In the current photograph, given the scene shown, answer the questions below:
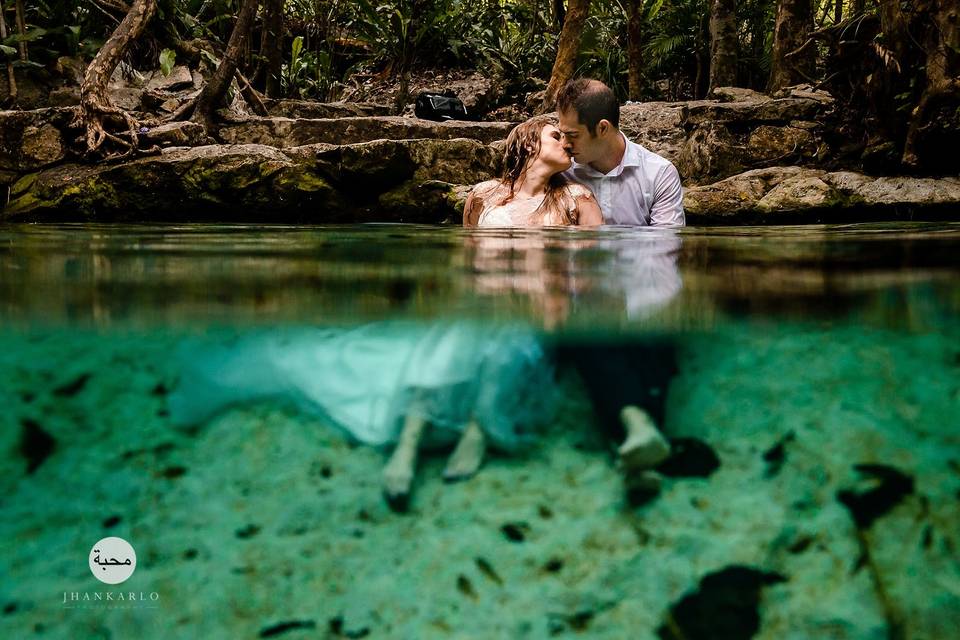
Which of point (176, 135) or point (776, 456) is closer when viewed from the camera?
point (776, 456)

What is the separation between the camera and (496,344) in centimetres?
145

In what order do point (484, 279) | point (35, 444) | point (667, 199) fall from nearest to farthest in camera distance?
point (35, 444)
point (484, 279)
point (667, 199)

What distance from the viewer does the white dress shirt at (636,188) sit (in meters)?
5.87

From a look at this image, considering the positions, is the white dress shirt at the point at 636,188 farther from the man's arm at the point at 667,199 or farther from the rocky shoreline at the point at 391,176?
the rocky shoreline at the point at 391,176

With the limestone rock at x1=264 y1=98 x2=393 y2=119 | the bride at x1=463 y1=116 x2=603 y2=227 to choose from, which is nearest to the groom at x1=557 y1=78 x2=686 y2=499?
the bride at x1=463 y1=116 x2=603 y2=227

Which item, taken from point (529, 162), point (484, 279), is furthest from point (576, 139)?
point (484, 279)

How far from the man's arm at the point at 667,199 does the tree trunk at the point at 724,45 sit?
6.96m

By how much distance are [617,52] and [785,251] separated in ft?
43.3

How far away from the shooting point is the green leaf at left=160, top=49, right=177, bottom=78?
483 inches

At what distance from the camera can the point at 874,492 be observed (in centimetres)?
122

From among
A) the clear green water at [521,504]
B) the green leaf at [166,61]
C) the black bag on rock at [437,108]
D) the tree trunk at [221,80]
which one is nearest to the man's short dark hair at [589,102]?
the clear green water at [521,504]

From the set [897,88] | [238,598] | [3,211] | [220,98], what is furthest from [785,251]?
[220,98]

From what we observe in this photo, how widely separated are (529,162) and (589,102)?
0.66 metres

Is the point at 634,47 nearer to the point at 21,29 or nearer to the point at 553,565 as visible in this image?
the point at 21,29
